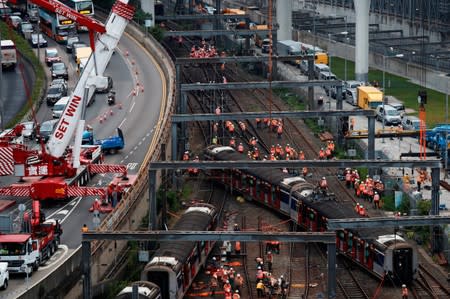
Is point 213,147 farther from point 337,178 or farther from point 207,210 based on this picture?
point 207,210

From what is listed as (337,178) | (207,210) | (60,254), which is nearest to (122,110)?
(337,178)

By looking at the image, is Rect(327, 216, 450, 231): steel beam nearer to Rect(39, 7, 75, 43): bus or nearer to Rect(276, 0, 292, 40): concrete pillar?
Rect(39, 7, 75, 43): bus

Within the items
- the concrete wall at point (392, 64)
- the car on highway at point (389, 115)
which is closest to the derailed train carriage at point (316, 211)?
the car on highway at point (389, 115)

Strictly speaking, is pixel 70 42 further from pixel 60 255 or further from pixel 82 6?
pixel 60 255

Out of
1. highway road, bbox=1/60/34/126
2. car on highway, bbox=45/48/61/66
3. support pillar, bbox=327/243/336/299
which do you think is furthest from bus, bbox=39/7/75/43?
support pillar, bbox=327/243/336/299

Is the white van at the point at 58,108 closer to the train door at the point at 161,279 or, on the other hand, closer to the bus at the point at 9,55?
the bus at the point at 9,55

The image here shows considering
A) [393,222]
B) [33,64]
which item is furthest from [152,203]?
[33,64]
